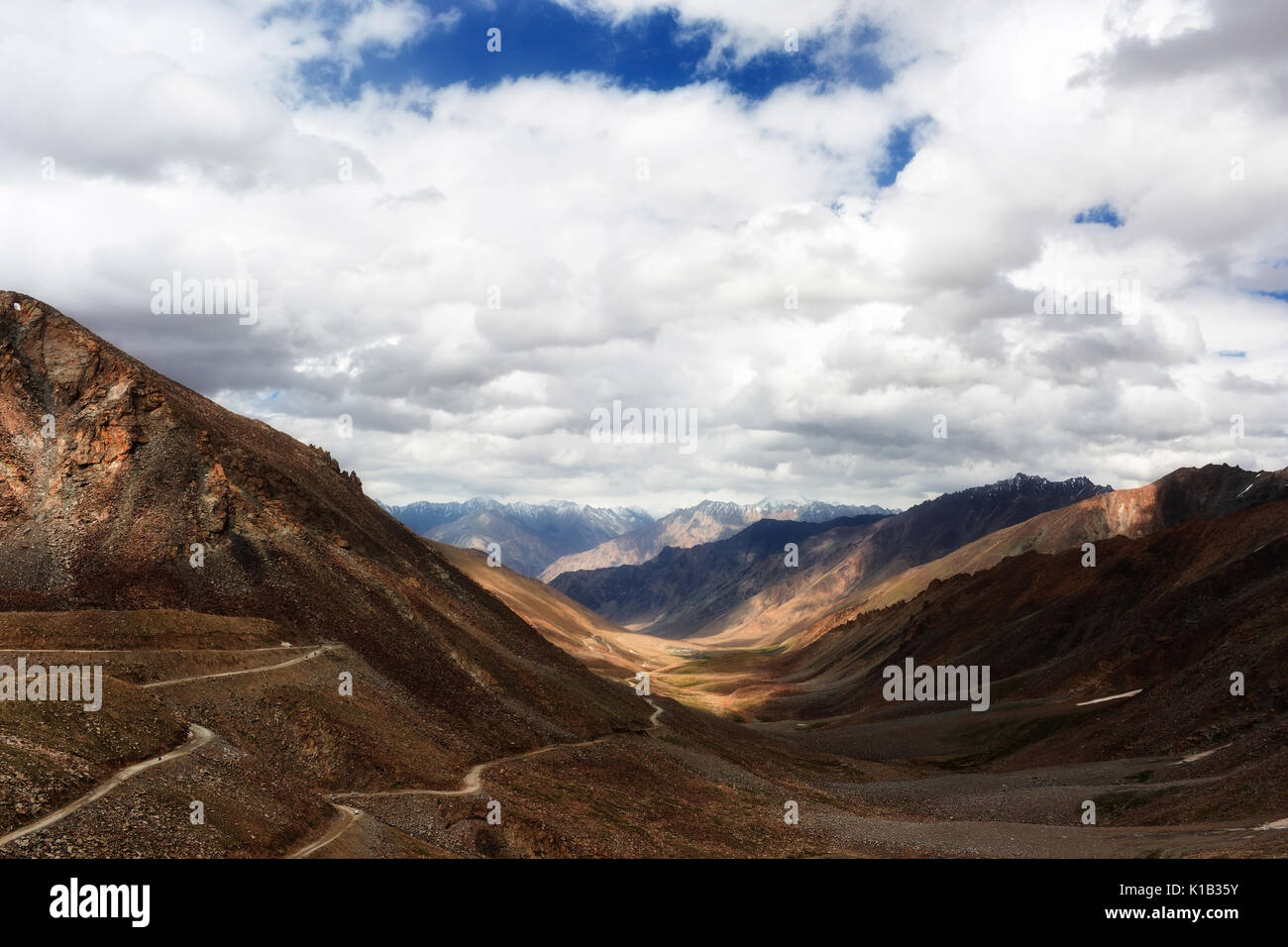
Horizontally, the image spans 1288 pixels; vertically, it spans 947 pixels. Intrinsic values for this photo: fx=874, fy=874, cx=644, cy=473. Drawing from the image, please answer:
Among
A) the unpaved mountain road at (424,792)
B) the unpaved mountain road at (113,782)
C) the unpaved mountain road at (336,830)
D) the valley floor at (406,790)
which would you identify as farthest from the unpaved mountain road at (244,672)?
the unpaved mountain road at (336,830)

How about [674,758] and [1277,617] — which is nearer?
[674,758]

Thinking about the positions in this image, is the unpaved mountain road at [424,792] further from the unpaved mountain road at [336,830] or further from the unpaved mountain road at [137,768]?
the unpaved mountain road at [137,768]

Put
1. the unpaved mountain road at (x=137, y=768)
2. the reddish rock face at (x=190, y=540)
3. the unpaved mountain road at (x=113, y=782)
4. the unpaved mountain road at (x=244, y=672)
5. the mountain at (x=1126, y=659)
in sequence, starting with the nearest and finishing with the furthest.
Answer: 1. the unpaved mountain road at (x=113, y=782)
2. the unpaved mountain road at (x=137, y=768)
3. the unpaved mountain road at (x=244, y=672)
4. the reddish rock face at (x=190, y=540)
5. the mountain at (x=1126, y=659)

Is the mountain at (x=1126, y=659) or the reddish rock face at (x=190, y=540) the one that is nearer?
the reddish rock face at (x=190, y=540)

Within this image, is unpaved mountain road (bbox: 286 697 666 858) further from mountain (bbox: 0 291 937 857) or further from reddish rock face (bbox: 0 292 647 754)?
reddish rock face (bbox: 0 292 647 754)

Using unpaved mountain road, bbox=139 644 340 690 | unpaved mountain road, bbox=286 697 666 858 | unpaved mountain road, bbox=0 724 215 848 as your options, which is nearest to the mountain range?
unpaved mountain road, bbox=0 724 215 848

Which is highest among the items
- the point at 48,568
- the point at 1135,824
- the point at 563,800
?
the point at 48,568

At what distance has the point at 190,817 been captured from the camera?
28.2 m

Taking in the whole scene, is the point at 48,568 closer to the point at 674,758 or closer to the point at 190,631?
the point at 190,631

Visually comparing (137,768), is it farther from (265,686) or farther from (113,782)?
(265,686)


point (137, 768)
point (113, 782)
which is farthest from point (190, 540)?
point (113, 782)
